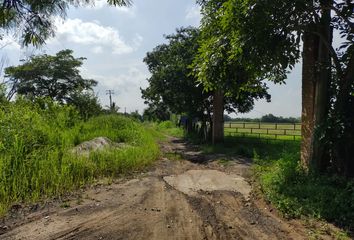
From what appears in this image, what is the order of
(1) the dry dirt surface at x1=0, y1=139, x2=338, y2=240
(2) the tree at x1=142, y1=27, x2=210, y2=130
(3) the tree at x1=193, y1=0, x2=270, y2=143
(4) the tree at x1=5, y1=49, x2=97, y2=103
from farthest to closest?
(4) the tree at x1=5, y1=49, x2=97, y2=103, (2) the tree at x1=142, y1=27, x2=210, y2=130, (3) the tree at x1=193, y1=0, x2=270, y2=143, (1) the dry dirt surface at x1=0, y1=139, x2=338, y2=240

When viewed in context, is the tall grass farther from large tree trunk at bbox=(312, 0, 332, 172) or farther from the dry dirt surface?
large tree trunk at bbox=(312, 0, 332, 172)

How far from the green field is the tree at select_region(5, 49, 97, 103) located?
14656 mm

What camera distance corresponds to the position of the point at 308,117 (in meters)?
7.19

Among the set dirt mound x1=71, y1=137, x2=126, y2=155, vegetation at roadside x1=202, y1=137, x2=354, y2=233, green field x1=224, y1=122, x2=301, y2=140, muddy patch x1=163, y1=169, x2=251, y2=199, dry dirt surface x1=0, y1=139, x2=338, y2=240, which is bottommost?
dry dirt surface x1=0, y1=139, x2=338, y2=240

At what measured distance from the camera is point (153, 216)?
5.23 metres

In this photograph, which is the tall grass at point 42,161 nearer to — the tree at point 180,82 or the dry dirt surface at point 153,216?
the dry dirt surface at point 153,216

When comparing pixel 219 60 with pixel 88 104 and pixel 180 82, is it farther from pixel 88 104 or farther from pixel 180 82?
pixel 88 104

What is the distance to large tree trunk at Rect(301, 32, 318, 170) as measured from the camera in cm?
701

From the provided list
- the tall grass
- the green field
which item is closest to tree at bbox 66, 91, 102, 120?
the green field

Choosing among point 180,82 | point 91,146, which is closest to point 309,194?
point 91,146

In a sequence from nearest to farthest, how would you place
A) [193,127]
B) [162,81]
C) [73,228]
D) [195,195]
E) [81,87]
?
[73,228] → [195,195] → [162,81] → [193,127] → [81,87]

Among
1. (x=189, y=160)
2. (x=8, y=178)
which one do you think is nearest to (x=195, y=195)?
(x=8, y=178)

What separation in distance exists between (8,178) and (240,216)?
158 inches

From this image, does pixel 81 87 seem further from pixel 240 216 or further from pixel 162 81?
pixel 240 216
